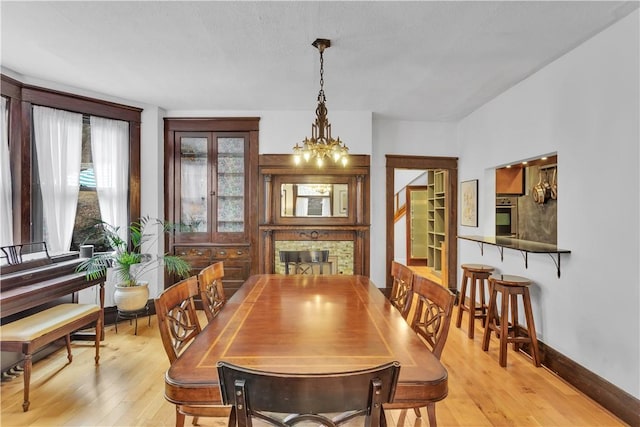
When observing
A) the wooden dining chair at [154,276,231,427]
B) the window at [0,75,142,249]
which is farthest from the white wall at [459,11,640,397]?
the window at [0,75,142,249]

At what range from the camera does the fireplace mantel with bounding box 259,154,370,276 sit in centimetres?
441

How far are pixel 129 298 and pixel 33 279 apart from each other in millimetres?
948

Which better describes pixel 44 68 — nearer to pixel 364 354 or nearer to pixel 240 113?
pixel 240 113

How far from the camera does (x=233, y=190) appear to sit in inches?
179

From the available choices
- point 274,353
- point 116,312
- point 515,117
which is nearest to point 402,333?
point 274,353

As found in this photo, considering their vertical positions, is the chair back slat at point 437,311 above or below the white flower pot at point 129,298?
above

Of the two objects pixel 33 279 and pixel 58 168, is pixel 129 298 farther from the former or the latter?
pixel 58 168

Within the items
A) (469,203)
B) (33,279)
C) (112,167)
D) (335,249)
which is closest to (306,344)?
(33,279)

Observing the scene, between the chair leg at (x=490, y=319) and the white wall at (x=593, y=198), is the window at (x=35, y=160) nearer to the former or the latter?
the chair leg at (x=490, y=319)

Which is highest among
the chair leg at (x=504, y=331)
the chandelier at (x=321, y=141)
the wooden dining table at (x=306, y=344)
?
the chandelier at (x=321, y=141)

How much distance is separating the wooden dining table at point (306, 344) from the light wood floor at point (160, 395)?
80 centimetres

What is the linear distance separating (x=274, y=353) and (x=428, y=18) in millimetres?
2251

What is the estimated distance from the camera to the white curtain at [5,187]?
3039mm

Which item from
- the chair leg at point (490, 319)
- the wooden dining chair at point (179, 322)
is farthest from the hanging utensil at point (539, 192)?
the wooden dining chair at point (179, 322)
